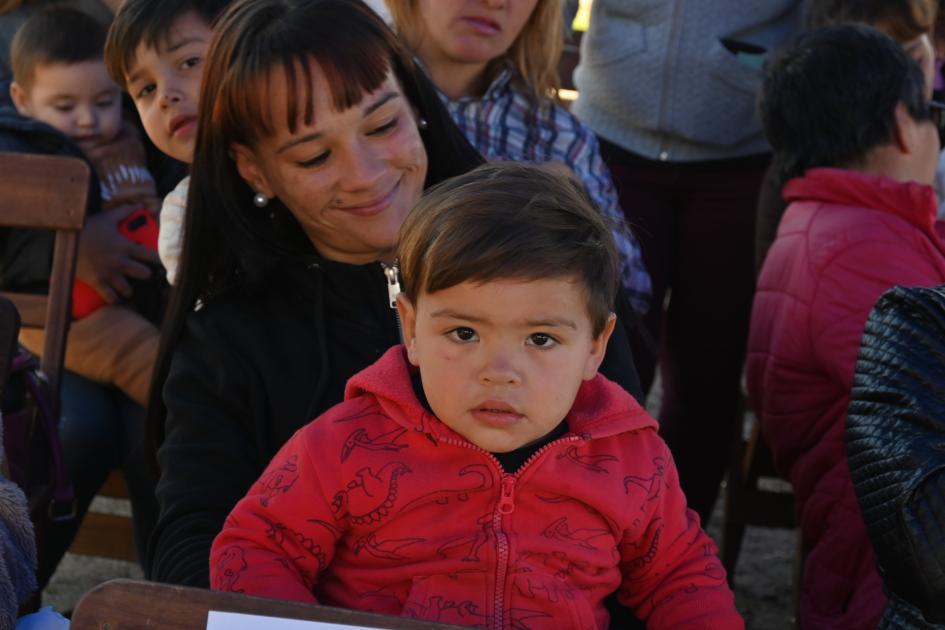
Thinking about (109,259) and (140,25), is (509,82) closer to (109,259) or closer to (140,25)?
(140,25)

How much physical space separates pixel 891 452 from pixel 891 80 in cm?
113

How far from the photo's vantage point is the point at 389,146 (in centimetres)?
222

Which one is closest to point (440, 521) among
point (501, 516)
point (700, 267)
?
point (501, 516)

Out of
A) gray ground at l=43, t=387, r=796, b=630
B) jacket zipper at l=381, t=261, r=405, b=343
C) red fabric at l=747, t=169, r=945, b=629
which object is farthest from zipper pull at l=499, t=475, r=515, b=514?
gray ground at l=43, t=387, r=796, b=630

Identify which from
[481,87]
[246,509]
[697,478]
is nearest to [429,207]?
[246,509]

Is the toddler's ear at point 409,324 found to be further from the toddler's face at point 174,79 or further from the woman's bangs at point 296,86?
the toddler's face at point 174,79

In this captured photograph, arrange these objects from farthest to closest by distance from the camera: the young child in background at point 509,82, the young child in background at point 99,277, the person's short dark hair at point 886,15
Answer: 1. the person's short dark hair at point 886,15
2. the young child in background at point 99,277
3. the young child in background at point 509,82

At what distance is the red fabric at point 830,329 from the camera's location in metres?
2.57

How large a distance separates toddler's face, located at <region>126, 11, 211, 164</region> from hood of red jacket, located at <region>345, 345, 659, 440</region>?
43.6 inches

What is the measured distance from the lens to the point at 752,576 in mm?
4098

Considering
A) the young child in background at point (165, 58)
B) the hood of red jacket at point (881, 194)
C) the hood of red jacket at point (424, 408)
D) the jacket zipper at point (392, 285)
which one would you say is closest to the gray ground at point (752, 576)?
the hood of red jacket at point (881, 194)

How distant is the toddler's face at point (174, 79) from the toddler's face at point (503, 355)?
4.04 feet

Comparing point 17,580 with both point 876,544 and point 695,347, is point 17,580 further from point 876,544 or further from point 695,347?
point 695,347

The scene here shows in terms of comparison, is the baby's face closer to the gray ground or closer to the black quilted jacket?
the gray ground
